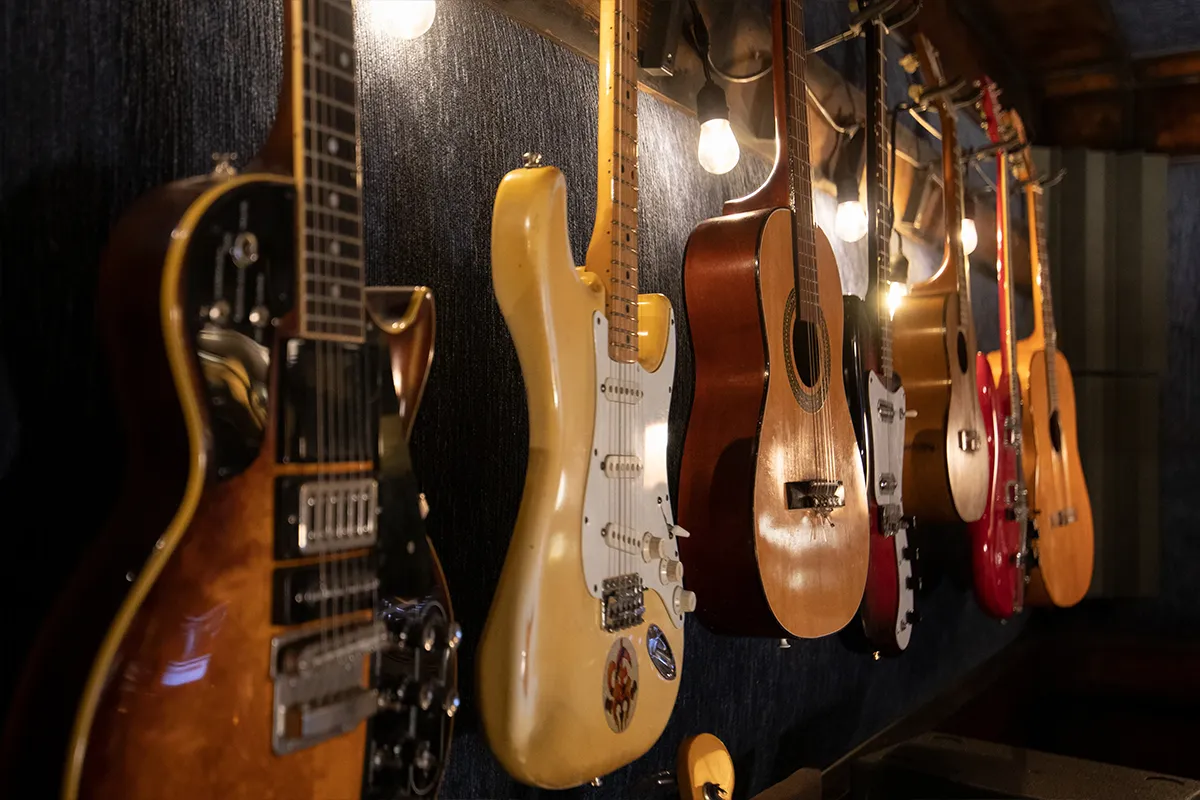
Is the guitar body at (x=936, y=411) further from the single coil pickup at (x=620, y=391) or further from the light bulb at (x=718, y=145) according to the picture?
the single coil pickup at (x=620, y=391)

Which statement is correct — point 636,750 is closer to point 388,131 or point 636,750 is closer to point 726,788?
point 726,788

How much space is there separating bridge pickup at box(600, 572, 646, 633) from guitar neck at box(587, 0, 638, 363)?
0.24m

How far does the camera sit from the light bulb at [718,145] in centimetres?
139

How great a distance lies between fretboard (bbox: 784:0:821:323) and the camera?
1.33m

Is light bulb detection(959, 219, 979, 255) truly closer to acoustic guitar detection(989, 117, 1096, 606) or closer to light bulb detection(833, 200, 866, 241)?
acoustic guitar detection(989, 117, 1096, 606)

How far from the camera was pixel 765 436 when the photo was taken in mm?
1194

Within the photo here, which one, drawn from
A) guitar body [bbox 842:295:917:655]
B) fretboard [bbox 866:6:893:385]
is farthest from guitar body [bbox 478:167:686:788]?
fretboard [bbox 866:6:893:385]

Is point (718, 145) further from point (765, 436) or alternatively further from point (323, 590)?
point (323, 590)

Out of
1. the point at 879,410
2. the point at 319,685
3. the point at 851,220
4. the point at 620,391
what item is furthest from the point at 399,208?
the point at 851,220

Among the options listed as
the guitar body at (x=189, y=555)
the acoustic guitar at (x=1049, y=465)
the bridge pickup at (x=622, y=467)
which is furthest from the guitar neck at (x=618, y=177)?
the acoustic guitar at (x=1049, y=465)

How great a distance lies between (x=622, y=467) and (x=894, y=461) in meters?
0.80

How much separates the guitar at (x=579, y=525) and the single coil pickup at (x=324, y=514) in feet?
0.67

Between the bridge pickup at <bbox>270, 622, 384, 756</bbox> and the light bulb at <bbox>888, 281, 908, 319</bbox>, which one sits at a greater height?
the light bulb at <bbox>888, 281, 908, 319</bbox>

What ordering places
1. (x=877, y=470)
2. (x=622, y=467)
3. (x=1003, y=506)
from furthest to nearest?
(x=1003, y=506) → (x=877, y=470) → (x=622, y=467)
